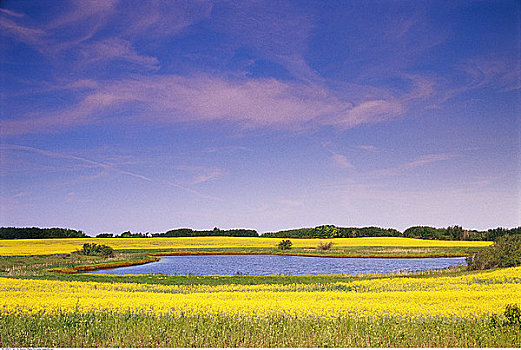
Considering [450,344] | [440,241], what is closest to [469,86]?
[450,344]

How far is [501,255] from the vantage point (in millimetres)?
24172

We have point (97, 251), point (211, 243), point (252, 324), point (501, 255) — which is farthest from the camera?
point (211, 243)

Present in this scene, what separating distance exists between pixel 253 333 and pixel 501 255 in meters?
21.0

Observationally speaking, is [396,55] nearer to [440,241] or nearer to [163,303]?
[163,303]

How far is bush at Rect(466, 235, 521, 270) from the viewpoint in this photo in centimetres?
2361

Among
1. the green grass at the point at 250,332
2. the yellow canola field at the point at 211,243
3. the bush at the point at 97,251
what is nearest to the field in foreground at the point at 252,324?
the green grass at the point at 250,332

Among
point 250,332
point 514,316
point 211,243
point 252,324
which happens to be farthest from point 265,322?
point 211,243

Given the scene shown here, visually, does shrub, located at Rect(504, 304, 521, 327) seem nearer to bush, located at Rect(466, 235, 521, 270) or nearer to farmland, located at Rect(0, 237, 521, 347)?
farmland, located at Rect(0, 237, 521, 347)

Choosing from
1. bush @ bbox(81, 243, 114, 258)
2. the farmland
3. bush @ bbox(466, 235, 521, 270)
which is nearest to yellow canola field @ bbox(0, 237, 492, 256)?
bush @ bbox(81, 243, 114, 258)

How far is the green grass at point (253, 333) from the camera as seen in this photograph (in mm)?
7688

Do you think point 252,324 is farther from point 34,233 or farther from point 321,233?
point 321,233

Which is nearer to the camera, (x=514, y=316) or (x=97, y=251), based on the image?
(x=514, y=316)

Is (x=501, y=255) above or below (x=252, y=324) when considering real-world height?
above

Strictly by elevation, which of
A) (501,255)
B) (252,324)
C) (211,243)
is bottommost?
(211,243)
